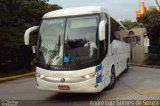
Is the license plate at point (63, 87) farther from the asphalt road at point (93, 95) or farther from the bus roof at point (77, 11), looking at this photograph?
the bus roof at point (77, 11)

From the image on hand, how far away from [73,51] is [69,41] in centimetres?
40

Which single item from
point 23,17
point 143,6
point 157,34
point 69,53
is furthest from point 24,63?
point 143,6

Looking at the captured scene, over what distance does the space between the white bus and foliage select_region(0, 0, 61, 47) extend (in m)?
9.44

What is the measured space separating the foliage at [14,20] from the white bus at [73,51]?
31.0 feet

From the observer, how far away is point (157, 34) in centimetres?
3478

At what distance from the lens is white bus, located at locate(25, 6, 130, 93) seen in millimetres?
11367

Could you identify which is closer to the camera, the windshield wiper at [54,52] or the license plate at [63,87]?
the license plate at [63,87]

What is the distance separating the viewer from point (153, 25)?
111 ft

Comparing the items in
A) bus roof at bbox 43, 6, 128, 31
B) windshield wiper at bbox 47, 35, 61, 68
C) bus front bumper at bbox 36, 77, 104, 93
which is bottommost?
bus front bumper at bbox 36, 77, 104, 93

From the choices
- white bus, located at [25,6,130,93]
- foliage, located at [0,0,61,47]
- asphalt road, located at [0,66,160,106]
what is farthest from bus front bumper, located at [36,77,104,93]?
foliage, located at [0,0,61,47]

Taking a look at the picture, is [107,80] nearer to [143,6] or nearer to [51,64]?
[51,64]

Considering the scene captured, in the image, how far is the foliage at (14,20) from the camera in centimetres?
2176

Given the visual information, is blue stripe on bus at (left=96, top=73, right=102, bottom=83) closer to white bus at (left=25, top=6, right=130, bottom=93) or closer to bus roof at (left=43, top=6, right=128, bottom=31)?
white bus at (left=25, top=6, right=130, bottom=93)

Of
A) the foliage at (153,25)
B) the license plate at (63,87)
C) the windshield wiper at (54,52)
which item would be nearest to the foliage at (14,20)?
the windshield wiper at (54,52)
